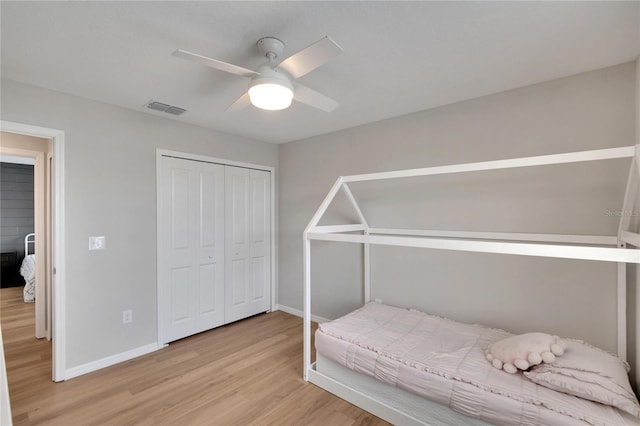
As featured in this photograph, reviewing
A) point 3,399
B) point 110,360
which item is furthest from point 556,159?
point 110,360

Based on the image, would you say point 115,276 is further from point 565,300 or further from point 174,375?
point 565,300

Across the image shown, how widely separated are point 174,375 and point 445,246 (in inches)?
98.7

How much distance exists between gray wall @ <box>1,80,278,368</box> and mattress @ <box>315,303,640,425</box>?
1935 millimetres

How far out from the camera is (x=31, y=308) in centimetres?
433

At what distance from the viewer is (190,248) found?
333 centimetres

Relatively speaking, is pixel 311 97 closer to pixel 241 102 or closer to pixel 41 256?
pixel 241 102

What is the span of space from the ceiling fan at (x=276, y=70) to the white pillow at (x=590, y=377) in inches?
83.6

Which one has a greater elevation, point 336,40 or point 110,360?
point 336,40

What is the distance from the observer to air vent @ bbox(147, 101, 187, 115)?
2.74m

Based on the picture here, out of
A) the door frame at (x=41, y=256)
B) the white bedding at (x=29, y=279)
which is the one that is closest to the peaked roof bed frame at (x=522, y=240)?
the door frame at (x=41, y=256)

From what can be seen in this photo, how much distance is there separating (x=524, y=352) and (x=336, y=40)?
2237 millimetres

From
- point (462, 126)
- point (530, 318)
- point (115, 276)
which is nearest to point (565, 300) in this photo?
point (530, 318)

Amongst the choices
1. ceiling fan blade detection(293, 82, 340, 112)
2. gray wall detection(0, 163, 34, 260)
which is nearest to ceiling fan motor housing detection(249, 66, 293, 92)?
ceiling fan blade detection(293, 82, 340, 112)

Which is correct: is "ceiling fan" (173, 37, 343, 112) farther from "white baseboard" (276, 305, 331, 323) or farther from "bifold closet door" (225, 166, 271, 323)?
"white baseboard" (276, 305, 331, 323)
